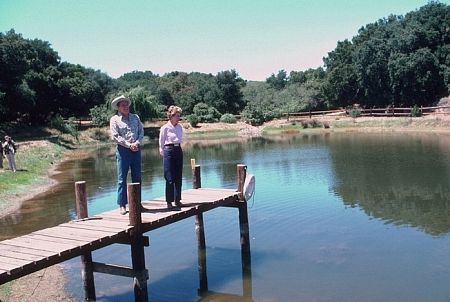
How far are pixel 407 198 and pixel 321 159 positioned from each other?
12.7 metres

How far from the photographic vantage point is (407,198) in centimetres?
1922

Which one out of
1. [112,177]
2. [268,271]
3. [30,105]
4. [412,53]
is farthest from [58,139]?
[268,271]

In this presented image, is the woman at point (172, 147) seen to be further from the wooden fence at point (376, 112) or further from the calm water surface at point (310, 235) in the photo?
the wooden fence at point (376, 112)

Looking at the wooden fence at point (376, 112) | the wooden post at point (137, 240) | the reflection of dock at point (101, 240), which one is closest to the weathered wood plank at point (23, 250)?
the reflection of dock at point (101, 240)

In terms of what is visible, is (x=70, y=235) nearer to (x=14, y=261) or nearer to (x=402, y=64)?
(x=14, y=261)

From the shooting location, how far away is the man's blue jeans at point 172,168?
10.6 metres

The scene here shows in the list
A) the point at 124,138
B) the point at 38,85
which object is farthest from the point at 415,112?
the point at 124,138

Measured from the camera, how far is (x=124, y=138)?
10.1 metres

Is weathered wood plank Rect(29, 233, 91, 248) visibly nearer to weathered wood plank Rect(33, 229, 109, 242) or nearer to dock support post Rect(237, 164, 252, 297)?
weathered wood plank Rect(33, 229, 109, 242)

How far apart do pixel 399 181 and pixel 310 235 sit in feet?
31.3

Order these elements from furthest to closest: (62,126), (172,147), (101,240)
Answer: (62,126) < (172,147) < (101,240)

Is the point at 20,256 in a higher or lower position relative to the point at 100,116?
lower

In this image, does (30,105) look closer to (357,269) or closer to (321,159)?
(321,159)

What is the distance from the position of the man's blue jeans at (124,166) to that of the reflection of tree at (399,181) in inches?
347
